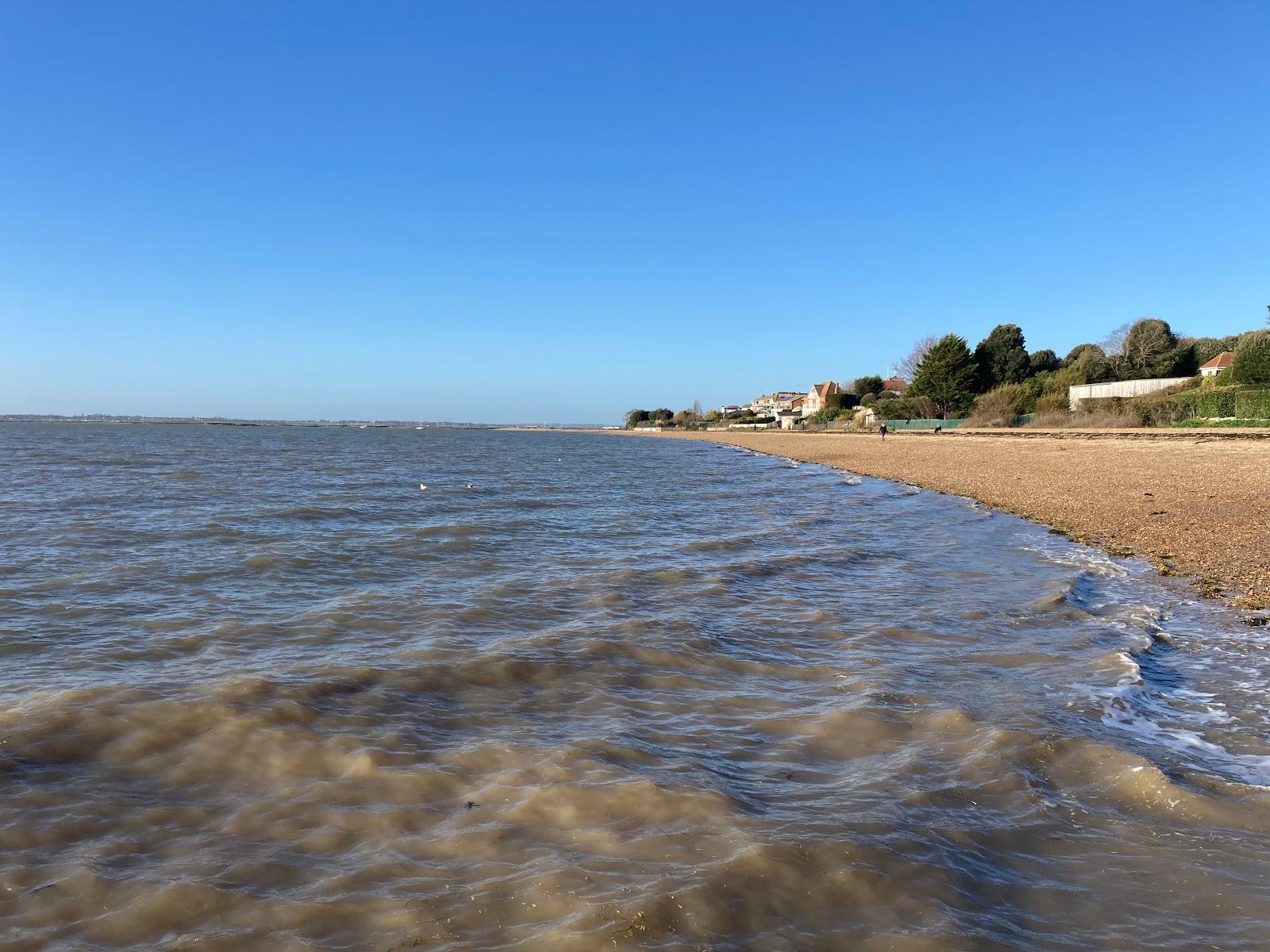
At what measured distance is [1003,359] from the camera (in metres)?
69.9

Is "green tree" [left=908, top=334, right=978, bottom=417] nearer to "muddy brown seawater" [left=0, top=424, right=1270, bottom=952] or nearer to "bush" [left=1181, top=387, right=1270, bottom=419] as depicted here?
"bush" [left=1181, top=387, right=1270, bottom=419]

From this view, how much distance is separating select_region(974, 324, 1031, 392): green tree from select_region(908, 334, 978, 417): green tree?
13.1 ft

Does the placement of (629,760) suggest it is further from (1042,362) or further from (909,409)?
(1042,362)

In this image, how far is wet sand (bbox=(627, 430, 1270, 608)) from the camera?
29.9 ft

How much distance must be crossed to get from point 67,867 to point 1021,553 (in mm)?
10812

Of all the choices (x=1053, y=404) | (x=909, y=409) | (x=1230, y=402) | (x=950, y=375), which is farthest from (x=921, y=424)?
(x=1230, y=402)

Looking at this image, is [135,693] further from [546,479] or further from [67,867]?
[546,479]

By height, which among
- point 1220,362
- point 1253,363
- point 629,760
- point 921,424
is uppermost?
point 1220,362

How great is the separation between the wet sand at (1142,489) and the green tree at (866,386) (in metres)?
66.8

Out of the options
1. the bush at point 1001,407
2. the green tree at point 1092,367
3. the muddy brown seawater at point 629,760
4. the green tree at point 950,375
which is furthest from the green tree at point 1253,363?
the muddy brown seawater at point 629,760

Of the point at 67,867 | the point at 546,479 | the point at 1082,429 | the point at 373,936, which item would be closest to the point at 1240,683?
the point at 373,936

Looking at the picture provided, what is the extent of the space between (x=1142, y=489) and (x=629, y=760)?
15934mm

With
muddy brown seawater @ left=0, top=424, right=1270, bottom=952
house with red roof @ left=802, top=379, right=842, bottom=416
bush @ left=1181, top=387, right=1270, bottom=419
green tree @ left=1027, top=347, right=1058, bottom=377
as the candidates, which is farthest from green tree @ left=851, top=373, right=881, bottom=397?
muddy brown seawater @ left=0, top=424, right=1270, bottom=952

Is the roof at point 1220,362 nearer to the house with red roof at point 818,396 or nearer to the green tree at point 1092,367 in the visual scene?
the green tree at point 1092,367
